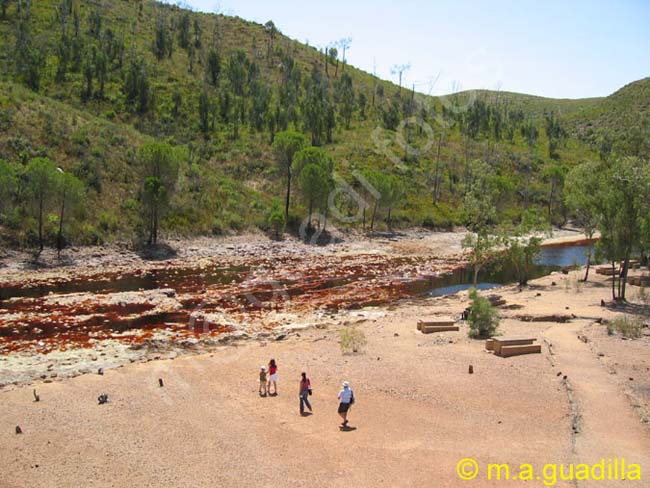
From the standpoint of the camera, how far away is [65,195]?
42094mm

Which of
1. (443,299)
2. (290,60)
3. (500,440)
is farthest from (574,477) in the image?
(290,60)

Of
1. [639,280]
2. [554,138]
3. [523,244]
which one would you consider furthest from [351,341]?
[554,138]

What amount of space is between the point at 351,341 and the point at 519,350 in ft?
22.5

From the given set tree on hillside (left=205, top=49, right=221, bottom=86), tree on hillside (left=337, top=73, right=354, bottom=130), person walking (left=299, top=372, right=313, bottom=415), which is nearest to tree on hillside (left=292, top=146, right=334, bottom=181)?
tree on hillside (left=337, top=73, right=354, bottom=130)

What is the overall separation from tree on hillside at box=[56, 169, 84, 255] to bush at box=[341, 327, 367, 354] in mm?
29132

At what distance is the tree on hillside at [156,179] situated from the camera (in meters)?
47.3

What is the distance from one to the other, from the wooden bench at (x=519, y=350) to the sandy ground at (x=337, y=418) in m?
0.37

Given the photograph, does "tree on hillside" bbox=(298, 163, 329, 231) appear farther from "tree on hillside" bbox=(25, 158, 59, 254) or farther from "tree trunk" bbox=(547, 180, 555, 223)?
"tree trunk" bbox=(547, 180, 555, 223)

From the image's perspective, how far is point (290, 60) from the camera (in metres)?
123

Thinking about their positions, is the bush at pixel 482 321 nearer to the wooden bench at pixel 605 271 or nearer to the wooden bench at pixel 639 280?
the wooden bench at pixel 639 280

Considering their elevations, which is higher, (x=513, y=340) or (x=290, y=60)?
(x=290, y=60)

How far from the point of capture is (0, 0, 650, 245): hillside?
53344 mm

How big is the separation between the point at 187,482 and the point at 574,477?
8.88 metres

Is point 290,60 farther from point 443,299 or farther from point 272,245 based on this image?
point 443,299
